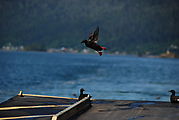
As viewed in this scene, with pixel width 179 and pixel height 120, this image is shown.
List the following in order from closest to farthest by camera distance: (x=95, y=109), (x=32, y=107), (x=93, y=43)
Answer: (x=93, y=43) < (x=32, y=107) < (x=95, y=109)

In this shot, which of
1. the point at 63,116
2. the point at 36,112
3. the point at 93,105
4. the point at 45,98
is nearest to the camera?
the point at 63,116

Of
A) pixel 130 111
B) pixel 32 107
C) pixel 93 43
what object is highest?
pixel 93 43

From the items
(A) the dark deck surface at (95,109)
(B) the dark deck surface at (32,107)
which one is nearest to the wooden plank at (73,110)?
(A) the dark deck surface at (95,109)

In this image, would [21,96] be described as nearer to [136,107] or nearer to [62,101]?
[62,101]

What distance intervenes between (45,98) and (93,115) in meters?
6.28

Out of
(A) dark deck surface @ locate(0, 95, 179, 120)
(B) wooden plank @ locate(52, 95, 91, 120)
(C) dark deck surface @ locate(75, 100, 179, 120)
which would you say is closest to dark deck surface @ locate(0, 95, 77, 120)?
(A) dark deck surface @ locate(0, 95, 179, 120)

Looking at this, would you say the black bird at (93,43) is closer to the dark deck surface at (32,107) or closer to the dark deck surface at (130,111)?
the dark deck surface at (130,111)

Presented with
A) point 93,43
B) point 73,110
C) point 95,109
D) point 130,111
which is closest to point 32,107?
point 73,110

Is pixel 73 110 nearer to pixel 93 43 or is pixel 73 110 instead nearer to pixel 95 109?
pixel 95 109

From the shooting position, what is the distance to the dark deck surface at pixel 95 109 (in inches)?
650

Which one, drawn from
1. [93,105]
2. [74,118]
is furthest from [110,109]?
[74,118]

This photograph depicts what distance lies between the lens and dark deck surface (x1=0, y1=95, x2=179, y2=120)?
650 inches

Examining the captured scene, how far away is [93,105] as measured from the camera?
20500 millimetres

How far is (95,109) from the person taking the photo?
62.4 feet
